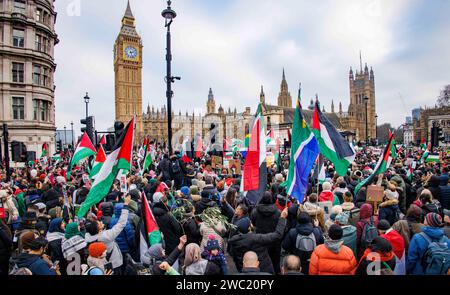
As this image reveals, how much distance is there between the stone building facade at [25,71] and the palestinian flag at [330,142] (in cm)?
2837

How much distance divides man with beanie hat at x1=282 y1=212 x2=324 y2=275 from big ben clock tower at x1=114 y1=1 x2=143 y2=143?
87.9 meters

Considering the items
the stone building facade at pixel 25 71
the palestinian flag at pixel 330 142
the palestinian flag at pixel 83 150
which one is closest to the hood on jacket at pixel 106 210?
the palestinian flag at pixel 83 150

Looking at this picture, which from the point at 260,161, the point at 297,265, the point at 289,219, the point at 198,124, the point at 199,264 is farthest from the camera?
the point at 198,124

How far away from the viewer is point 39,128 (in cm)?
2805

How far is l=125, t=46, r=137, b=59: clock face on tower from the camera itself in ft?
293

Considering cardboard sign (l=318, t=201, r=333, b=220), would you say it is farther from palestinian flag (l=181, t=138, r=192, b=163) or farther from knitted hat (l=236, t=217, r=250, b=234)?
palestinian flag (l=181, t=138, r=192, b=163)

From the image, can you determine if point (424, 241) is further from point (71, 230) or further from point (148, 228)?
point (71, 230)

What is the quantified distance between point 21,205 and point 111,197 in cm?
244

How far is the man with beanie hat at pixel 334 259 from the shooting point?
362 cm

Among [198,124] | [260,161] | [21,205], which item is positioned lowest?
[21,205]

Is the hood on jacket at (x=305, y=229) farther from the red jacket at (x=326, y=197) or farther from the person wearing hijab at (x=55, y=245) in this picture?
the person wearing hijab at (x=55, y=245)

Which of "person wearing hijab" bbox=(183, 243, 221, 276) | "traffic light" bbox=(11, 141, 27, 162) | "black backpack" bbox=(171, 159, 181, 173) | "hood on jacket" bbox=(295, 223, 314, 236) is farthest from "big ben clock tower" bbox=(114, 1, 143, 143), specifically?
"person wearing hijab" bbox=(183, 243, 221, 276)
